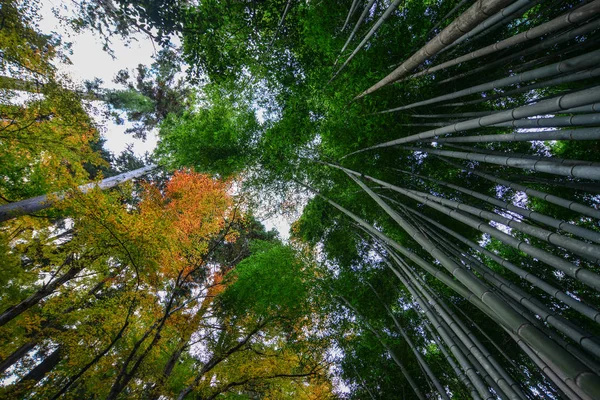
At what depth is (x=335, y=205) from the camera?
5156 millimetres

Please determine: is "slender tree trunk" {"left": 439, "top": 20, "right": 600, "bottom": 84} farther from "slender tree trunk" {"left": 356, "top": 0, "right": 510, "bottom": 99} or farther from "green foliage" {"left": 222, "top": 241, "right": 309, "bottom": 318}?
"green foliage" {"left": 222, "top": 241, "right": 309, "bottom": 318}

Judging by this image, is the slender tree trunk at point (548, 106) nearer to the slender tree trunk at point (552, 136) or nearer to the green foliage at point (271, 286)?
the slender tree trunk at point (552, 136)

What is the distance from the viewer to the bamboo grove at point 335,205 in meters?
2.64

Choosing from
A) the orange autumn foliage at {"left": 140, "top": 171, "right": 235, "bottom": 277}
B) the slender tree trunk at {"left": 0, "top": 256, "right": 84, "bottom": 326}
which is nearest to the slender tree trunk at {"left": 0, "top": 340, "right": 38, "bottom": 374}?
the slender tree trunk at {"left": 0, "top": 256, "right": 84, "bottom": 326}

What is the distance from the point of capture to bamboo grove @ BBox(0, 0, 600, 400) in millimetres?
2637

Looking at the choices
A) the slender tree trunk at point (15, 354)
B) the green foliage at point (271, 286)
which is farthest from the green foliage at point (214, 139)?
the slender tree trunk at point (15, 354)

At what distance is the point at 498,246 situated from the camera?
21.4 ft

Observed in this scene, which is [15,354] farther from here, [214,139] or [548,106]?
[548,106]

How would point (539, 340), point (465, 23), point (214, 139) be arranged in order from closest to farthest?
point (539, 340)
point (465, 23)
point (214, 139)

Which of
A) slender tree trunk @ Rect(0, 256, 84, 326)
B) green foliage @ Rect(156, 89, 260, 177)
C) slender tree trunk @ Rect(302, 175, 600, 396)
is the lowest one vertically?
slender tree trunk @ Rect(302, 175, 600, 396)

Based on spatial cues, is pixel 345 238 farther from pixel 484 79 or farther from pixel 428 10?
pixel 428 10

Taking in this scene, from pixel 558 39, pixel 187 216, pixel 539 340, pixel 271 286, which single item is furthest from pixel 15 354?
pixel 558 39

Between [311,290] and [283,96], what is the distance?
5.37 meters

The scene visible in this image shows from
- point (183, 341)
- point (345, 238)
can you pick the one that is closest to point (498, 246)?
point (345, 238)
